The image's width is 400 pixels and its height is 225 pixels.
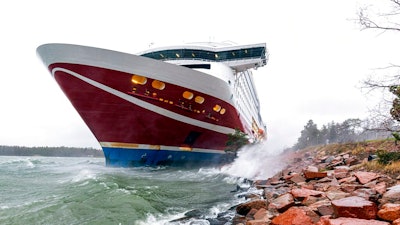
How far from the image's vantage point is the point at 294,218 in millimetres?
4617

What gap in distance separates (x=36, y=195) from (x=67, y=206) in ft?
10.7

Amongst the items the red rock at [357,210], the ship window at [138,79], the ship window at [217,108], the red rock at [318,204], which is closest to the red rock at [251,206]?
the red rock at [318,204]

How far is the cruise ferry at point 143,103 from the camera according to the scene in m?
15.3

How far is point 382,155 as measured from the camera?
295 inches

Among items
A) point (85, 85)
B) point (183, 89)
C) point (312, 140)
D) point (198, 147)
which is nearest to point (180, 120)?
point (183, 89)

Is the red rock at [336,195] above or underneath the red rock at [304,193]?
above

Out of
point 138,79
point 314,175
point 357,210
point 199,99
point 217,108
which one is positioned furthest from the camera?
point 217,108

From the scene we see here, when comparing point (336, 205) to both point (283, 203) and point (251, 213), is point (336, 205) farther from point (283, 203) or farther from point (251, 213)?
point (251, 213)

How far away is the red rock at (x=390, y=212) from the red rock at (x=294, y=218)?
43.0 inches

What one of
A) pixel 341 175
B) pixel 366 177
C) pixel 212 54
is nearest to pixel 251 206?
pixel 366 177

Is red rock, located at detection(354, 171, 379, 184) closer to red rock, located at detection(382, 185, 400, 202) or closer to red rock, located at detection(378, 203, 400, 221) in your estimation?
red rock, located at detection(382, 185, 400, 202)

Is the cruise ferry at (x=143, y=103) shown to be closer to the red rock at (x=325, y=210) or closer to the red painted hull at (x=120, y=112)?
the red painted hull at (x=120, y=112)

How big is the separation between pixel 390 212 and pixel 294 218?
59.0 inches

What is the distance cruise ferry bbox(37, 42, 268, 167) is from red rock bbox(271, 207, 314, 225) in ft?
41.8
